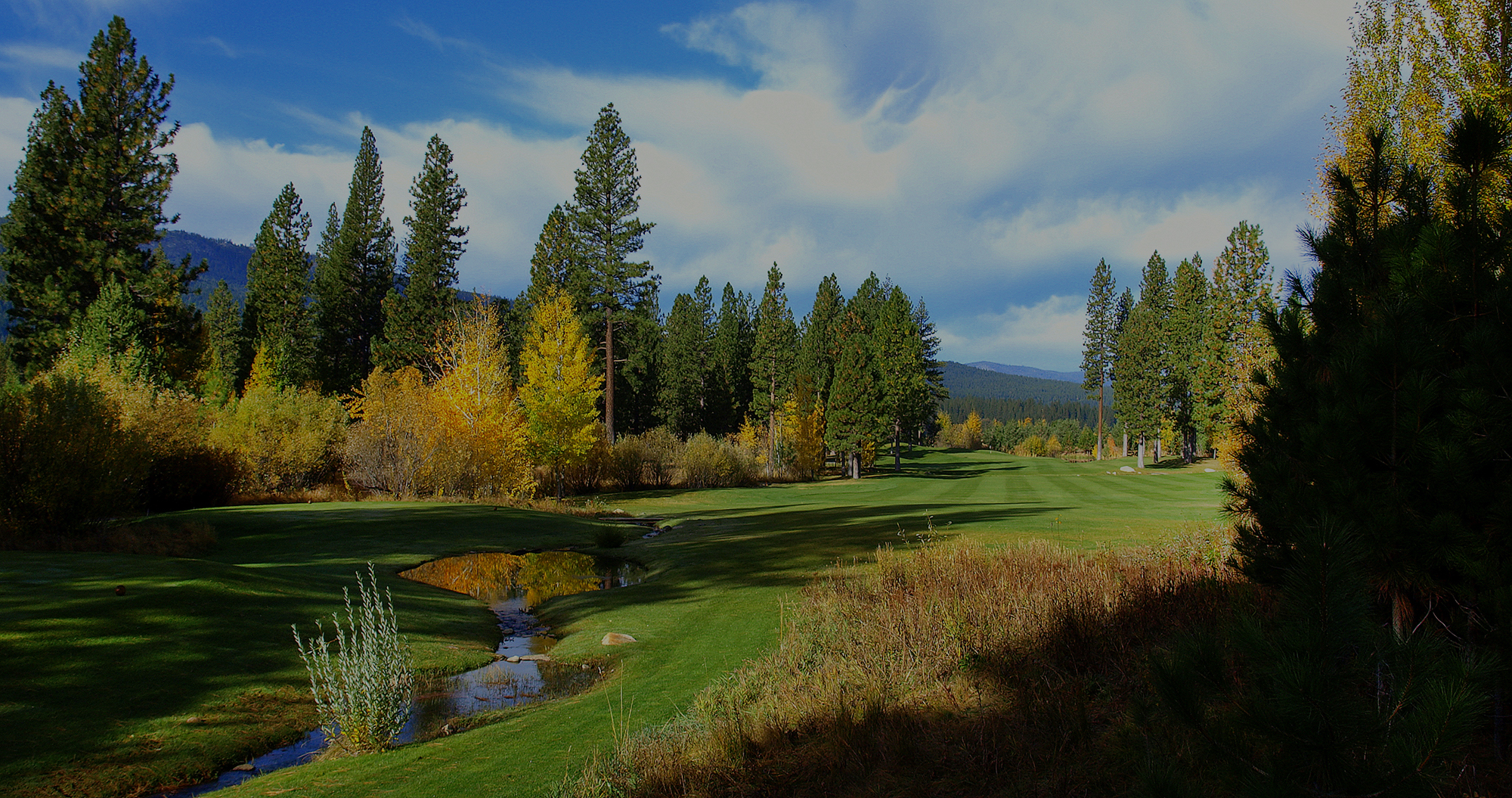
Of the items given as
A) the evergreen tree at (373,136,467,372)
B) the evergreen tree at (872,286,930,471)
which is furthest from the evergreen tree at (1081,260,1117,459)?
the evergreen tree at (373,136,467,372)

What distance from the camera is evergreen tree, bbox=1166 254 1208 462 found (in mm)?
55625

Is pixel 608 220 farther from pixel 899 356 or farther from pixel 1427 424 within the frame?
pixel 1427 424

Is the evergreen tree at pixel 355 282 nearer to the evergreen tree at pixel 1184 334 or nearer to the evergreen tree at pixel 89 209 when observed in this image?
the evergreen tree at pixel 89 209

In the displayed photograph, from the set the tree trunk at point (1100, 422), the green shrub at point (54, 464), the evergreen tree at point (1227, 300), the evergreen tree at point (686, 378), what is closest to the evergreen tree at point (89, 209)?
the green shrub at point (54, 464)

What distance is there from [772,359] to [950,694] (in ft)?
184

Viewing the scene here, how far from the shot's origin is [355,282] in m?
50.6

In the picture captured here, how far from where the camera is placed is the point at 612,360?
41031 mm

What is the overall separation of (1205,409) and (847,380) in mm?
21331

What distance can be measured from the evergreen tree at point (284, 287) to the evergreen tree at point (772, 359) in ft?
109

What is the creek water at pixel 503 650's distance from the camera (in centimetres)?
663

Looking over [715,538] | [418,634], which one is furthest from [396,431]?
[418,634]

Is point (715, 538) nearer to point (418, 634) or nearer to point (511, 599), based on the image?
point (511, 599)

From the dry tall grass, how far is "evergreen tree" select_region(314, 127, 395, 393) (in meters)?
51.4

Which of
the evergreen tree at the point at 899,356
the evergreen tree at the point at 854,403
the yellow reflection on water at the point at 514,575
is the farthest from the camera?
the evergreen tree at the point at 899,356
